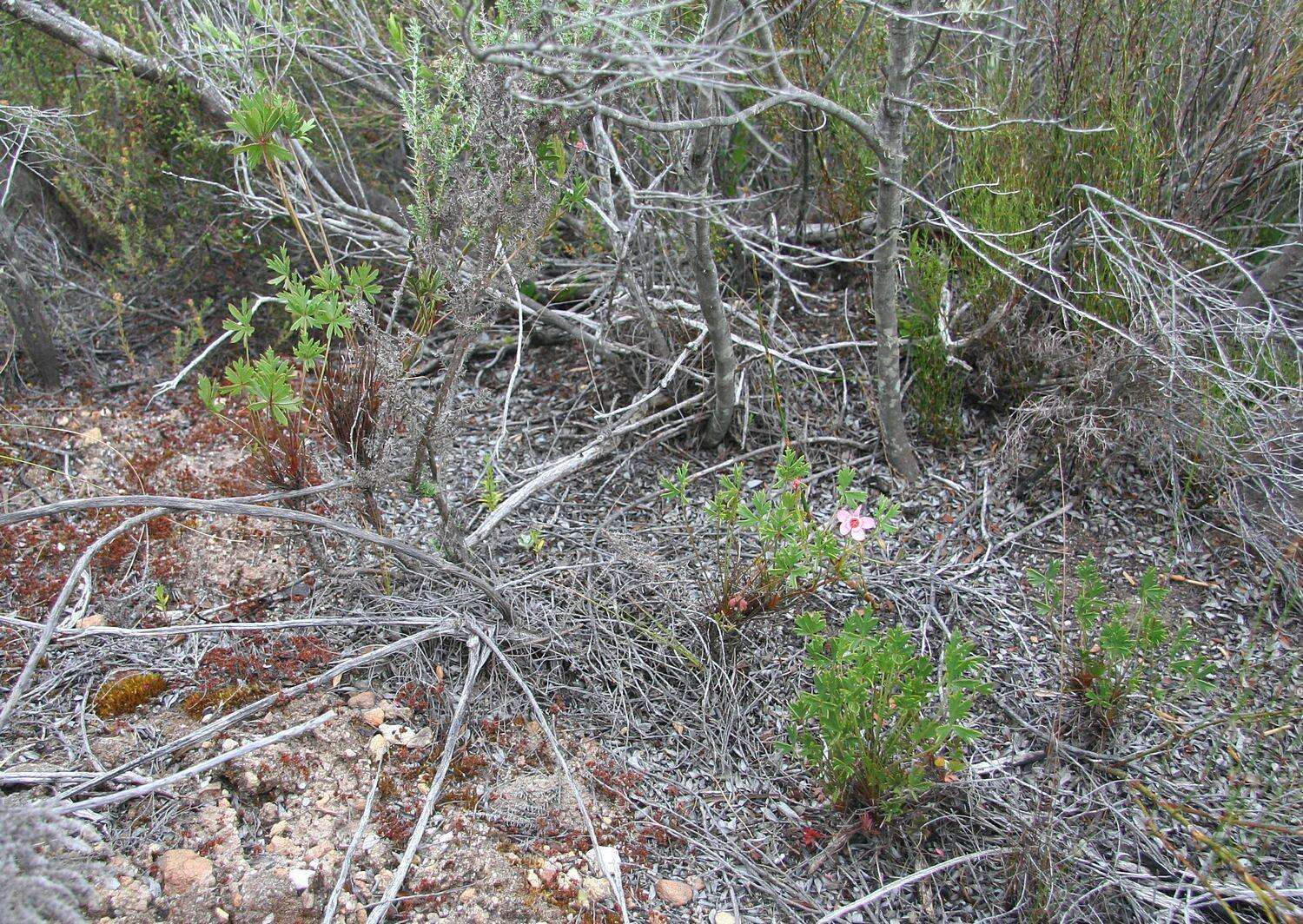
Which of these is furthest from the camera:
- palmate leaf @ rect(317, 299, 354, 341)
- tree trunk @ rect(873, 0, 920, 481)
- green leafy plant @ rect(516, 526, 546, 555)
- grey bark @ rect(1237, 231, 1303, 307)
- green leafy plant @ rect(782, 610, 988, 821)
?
grey bark @ rect(1237, 231, 1303, 307)

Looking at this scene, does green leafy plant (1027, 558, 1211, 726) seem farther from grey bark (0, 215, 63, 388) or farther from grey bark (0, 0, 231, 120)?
grey bark (0, 215, 63, 388)

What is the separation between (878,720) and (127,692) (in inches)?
69.9

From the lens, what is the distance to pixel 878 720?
199cm

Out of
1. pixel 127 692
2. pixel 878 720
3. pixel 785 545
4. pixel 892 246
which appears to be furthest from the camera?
pixel 892 246

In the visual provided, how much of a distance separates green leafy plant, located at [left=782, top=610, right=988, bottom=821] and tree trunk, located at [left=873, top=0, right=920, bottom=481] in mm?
1084

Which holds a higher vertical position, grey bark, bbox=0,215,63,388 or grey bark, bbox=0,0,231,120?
grey bark, bbox=0,0,231,120

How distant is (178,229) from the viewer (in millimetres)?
3729

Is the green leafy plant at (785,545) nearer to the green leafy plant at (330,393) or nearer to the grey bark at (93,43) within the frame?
the green leafy plant at (330,393)

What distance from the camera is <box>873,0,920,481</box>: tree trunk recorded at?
101 inches

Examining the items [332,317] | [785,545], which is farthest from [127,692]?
[785,545]

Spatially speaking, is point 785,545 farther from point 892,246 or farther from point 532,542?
point 892,246

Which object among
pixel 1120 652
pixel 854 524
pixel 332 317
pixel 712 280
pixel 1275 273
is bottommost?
pixel 1120 652

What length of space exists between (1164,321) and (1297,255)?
64 cm

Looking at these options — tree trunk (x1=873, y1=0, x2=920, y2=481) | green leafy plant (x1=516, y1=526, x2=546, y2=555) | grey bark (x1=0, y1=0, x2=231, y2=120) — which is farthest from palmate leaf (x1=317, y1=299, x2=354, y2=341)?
grey bark (x1=0, y1=0, x2=231, y2=120)
